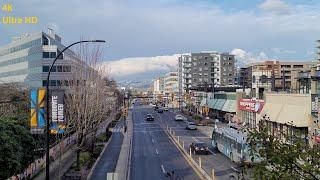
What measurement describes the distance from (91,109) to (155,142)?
20047 mm

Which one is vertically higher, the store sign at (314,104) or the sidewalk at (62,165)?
the store sign at (314,104)

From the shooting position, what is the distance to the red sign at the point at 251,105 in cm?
6519

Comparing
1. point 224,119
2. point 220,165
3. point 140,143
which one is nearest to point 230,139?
point 220,165

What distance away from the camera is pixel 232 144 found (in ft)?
131

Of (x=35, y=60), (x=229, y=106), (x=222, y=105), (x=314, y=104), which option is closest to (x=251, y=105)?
(x=229, y=106)

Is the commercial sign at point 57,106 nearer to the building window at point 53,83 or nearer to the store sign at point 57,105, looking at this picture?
the store sign at point 57,105

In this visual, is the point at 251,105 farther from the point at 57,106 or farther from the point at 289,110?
the point at 57,106

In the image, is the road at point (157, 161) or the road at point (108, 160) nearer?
the road at point (157, 161)

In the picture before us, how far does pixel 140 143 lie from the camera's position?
57812 millimetres

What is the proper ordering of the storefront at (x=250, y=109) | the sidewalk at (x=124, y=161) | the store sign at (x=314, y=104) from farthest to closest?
the storefront at (x=250, y=109) → the store sign at (x=314, y=104) → the sidewalk at (x=124, y=161)

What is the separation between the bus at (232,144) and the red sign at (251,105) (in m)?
17.7

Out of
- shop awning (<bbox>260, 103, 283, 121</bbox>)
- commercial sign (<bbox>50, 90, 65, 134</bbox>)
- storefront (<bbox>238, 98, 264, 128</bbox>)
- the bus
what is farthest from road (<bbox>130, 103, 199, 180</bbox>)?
storefront (<bbox>238, 98, 264, 128</bbox>)

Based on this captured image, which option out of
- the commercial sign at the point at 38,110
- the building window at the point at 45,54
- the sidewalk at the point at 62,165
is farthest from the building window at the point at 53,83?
the commercial sign at the point at 38,110

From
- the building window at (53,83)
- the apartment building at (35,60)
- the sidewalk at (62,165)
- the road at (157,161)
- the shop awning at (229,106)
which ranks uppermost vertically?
the apartment building at (35,60)
